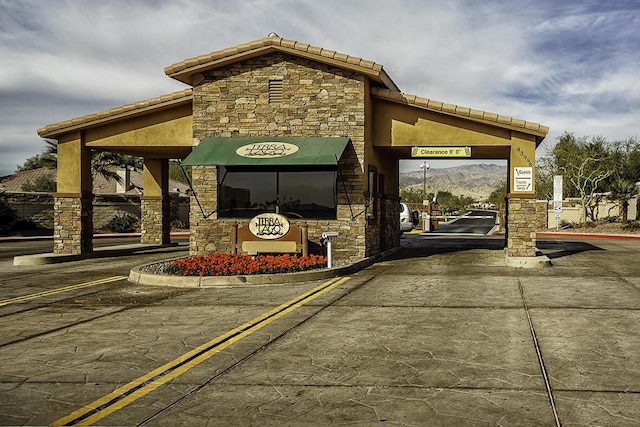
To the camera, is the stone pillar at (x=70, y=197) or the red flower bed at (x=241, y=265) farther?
the stone pillar at (x=70, y=197)

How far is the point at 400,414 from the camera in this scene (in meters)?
4.98

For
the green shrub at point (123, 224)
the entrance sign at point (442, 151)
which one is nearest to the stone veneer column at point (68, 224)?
the entrance sign at point (442, 151)

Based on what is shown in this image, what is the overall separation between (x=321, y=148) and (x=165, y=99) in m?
5.40

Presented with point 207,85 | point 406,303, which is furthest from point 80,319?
point 207,85

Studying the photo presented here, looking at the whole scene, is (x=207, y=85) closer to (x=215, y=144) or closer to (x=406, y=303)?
(x=215, y=144)

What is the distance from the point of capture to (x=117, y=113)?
18.3 m

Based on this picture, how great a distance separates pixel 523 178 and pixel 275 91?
7.63m

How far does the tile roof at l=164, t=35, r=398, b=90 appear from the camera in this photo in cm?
1625

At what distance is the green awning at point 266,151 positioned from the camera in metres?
15.6

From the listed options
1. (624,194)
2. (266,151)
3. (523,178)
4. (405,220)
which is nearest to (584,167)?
(624,194)

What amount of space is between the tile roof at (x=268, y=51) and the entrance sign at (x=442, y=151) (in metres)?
2.39

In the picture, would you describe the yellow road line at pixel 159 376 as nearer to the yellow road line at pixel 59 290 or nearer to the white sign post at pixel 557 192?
the yellow road line at pixel 59 290

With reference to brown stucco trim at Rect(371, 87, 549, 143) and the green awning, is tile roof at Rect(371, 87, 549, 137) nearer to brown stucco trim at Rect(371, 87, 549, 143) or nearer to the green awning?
brown stucco trim at Rect(371, 87, 549, 143)

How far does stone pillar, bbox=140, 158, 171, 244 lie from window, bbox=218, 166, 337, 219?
779cm
